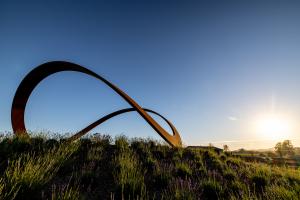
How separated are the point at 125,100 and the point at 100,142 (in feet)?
10.9

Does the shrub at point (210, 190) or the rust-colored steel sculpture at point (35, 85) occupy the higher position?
the rust-colored steel sculpture at point (35, 85)

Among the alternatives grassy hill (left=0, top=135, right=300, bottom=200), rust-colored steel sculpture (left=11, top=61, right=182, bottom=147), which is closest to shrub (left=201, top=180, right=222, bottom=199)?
grassy hill (left=0, top=135, right=300, bottom=200)

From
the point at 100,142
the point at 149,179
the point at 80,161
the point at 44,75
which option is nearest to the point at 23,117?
the point at 44,75

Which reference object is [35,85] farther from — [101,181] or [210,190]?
[210,190]

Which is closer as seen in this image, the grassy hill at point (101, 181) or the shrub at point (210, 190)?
the grassy hill at point (101, 181)

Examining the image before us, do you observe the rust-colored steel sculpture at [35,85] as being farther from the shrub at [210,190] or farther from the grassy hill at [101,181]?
the shrub at [210,190]

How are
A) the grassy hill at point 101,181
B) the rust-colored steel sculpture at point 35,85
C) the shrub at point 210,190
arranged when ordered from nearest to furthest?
the grassy hill at point 101,181 < the shrub at point 210,190 < the rust-colored steel sculpture at point 35,85

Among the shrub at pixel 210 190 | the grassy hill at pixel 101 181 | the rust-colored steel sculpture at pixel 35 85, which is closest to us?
the grassy hill at pixel 101 181

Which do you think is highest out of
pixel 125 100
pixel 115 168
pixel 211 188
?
pixel 125 100

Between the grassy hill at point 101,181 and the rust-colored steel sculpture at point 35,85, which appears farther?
the rust-colored steel sculpture at point 35,85

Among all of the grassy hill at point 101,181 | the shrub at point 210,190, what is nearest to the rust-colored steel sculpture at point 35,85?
the grassy hill at point 101,181

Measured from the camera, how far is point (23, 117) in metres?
13.3

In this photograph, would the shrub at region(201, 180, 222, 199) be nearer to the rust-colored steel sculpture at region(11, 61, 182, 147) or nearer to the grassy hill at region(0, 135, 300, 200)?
the grassy hill at region(0, 135, 300, 200)

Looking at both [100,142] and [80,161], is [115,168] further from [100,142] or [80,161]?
[100,142]
